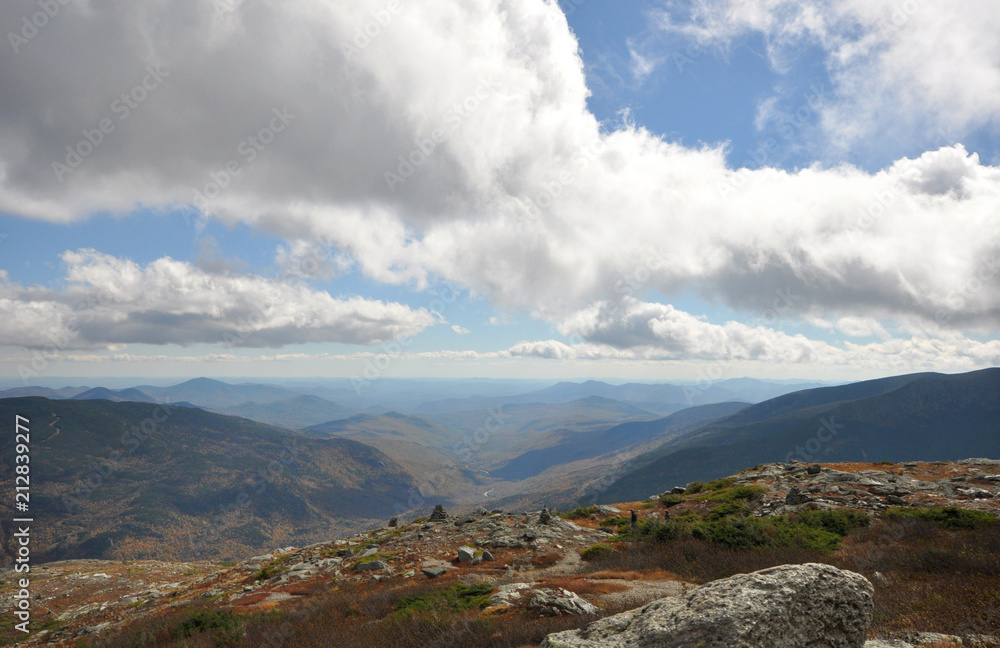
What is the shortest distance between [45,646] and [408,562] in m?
20.6

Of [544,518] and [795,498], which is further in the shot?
[544,518]

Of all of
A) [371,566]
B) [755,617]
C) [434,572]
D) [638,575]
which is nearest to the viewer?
[755,617]

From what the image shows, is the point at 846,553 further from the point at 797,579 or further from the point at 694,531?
the point at 797,579

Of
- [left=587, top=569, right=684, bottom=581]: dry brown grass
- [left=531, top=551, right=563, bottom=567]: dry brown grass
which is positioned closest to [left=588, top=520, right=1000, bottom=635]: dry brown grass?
[left=587, top=569, right=684, bottom=581]: dry brown grass

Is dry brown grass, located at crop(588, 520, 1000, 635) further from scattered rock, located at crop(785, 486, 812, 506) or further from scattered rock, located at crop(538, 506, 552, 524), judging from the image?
scattered rock, located at crop(538, 506, 552, 524)

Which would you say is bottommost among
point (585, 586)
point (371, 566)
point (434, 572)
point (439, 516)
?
point (439, 516)

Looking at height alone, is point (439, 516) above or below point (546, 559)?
below

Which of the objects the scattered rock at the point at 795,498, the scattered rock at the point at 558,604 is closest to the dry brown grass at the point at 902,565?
the scattered rock at the point at 558,604

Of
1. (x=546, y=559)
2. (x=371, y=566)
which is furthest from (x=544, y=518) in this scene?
(x=371, y=566)

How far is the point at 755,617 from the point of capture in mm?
7410

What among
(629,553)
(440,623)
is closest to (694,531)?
(629,553)

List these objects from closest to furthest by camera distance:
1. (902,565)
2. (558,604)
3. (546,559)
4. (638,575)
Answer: (558,604)
(902,565)
(638,575)
(546,559)

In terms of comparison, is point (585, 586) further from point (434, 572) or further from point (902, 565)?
point (902, 565)

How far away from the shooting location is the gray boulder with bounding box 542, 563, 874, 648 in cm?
731
